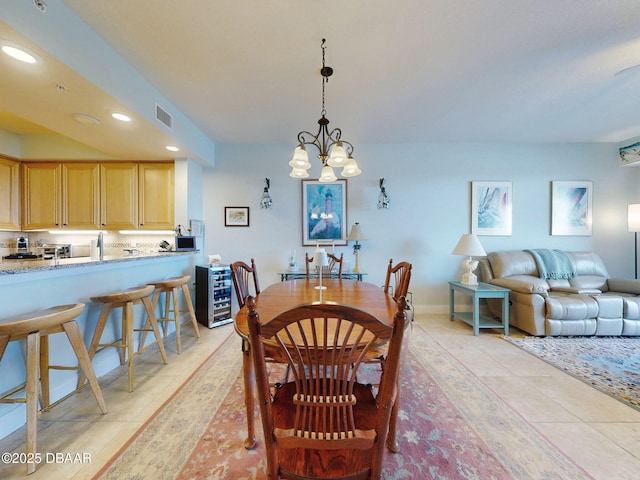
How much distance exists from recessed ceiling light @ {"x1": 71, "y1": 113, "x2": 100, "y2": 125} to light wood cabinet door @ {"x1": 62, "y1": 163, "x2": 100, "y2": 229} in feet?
4.76

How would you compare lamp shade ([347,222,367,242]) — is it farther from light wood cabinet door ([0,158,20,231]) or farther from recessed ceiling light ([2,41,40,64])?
light wood cabinet door ([0,158,20,231])

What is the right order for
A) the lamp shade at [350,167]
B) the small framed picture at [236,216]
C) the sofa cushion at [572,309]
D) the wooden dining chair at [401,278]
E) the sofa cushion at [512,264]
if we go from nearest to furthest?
the wooden dining chair at [401,278]
the lamp shade at [350,167]
the sofa cushion at [572,309]
the sofa cushion at [512,264]
the small framed picture at [236,216]

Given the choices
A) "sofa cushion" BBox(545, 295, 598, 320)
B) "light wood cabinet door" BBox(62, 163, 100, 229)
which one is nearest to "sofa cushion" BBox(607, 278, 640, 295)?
"sofa cushion" BBox(545, 295, 598, 320)

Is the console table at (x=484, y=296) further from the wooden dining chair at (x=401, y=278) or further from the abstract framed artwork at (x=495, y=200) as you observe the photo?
the wooden dining chair at (x=401, y=278)

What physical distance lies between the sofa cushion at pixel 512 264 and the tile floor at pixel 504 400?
1.31 metres

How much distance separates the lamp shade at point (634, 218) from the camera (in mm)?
3453

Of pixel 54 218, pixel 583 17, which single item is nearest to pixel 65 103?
pixel 54 218

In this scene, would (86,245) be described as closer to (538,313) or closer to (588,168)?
(538,313)

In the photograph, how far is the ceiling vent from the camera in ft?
12.0

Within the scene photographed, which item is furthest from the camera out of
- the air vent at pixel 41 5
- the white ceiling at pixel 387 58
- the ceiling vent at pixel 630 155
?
the ceiling vent at pixel 630 155

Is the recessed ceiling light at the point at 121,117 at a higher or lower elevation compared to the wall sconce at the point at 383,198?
higher

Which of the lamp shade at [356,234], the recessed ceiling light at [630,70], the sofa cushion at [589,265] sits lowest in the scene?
the sofa cushion at [589,265]

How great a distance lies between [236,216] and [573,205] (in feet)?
17.3

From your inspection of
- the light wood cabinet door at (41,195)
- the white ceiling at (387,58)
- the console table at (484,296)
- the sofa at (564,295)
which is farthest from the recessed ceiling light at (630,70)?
the light wood cabinet door at (41,195)
